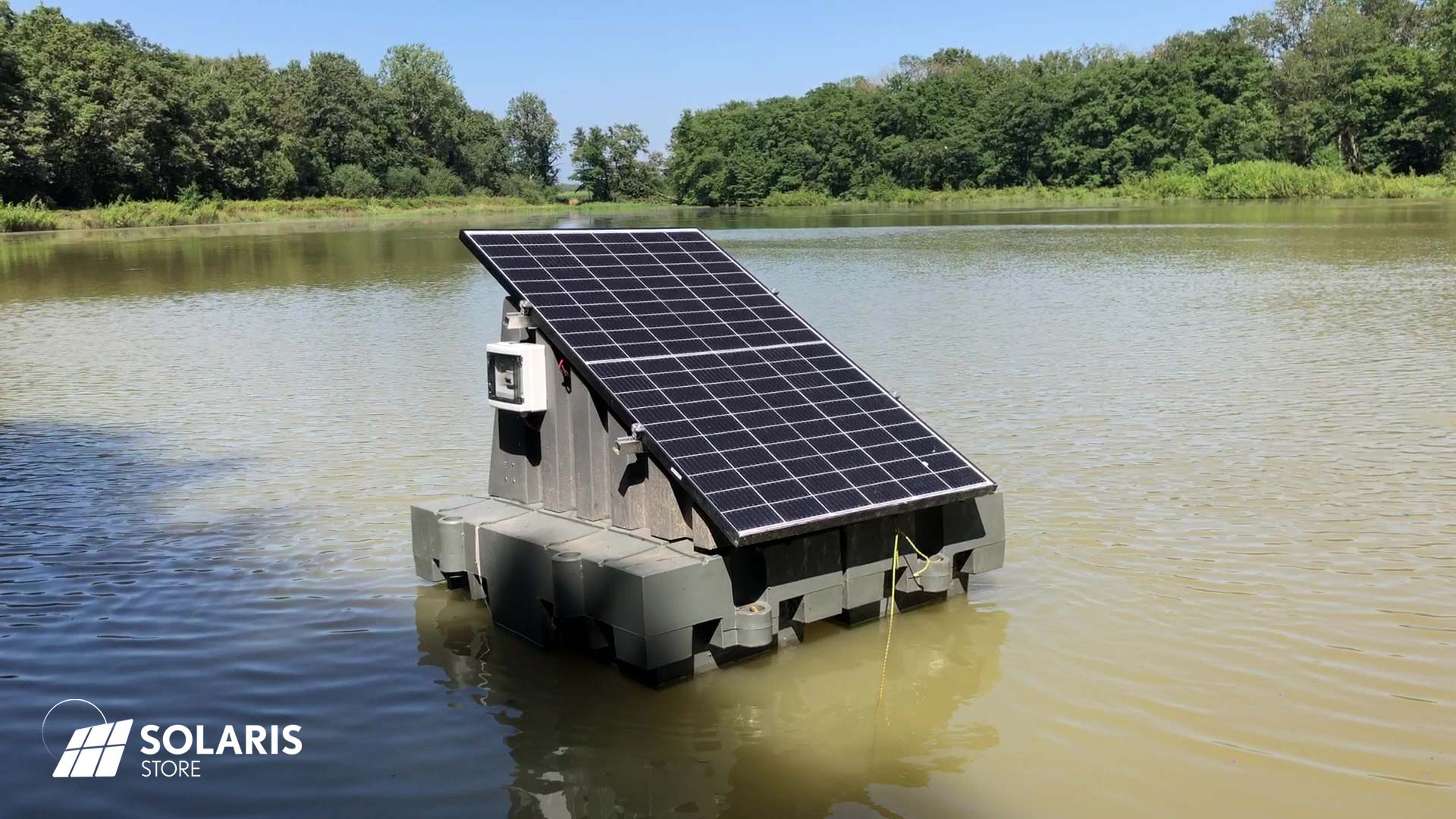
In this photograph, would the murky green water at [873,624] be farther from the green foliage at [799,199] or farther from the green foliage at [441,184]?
Answer: the green foliage at [441,184]

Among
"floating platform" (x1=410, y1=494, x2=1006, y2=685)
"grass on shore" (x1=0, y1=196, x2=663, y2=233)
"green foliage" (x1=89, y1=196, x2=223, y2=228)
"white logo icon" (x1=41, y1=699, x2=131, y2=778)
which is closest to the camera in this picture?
"white logo icon" (x1=41, y1=699, x2=131, y2=778)

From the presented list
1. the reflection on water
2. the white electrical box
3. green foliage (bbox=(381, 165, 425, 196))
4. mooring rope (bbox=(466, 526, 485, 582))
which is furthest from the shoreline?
the reflection on water

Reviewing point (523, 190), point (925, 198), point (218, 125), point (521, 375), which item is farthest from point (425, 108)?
point (521, 375)

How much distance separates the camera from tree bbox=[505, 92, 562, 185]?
148 metres

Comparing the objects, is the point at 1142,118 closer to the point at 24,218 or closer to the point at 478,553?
the point at 24,218

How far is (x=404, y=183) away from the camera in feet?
345

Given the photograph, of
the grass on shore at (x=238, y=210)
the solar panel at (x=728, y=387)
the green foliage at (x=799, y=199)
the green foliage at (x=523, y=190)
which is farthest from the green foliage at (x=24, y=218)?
the solar panel at (x=728, y=387)

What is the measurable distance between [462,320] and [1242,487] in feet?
55.7

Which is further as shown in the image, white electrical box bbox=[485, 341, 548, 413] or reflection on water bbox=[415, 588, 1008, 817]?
white electrical box bbox=[485, 341, 548, 413]

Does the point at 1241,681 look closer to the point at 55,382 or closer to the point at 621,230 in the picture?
the point at 621,230

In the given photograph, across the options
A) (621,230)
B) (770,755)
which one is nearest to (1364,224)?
(621,230)

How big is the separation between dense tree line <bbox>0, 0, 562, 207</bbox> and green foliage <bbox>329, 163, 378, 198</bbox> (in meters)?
0.13

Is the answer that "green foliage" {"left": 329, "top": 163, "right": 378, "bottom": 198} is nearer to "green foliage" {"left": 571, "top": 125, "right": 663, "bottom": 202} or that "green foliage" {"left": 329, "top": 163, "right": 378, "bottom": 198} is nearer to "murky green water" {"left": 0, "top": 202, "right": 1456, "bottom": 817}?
"green foliage" {"left": 571, "top": 125, "right": 663, "bottom": 202}

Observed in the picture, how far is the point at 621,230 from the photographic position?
9.73 metres
